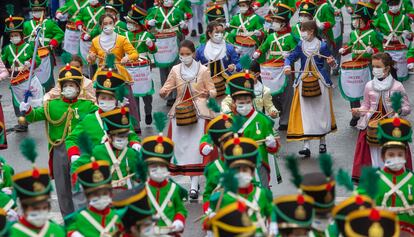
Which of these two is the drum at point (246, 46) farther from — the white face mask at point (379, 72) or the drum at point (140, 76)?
the white face mask at point (379, 72)

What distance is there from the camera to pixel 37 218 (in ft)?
34.8

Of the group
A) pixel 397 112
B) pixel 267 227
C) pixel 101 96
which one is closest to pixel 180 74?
pixel 101 96

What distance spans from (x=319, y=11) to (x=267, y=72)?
3.24 m

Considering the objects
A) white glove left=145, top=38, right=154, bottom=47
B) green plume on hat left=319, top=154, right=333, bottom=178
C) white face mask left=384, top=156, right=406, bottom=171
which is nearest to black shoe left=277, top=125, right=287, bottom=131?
white glove left=145, top=38, right=154, bottom=47

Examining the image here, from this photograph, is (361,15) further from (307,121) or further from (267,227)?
(267,227)

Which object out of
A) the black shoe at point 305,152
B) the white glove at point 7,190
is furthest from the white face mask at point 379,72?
the white glove at point 7,190

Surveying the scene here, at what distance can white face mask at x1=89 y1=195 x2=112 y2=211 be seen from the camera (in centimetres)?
1114

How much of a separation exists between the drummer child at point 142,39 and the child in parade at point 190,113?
3188 mm

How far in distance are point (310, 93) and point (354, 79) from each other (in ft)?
3.69

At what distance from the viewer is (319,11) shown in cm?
2148

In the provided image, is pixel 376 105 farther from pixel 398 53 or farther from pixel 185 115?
pixel 398 53

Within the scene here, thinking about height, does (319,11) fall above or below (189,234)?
above

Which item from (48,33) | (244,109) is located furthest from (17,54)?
(244,109)

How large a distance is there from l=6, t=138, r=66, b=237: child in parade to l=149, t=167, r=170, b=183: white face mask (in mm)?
1192
